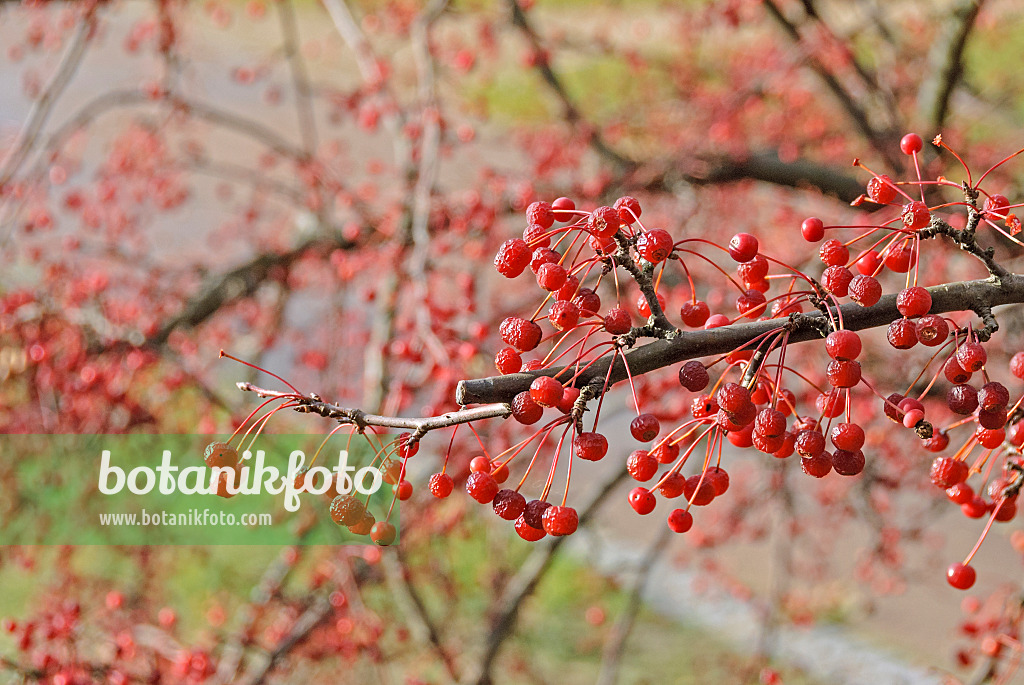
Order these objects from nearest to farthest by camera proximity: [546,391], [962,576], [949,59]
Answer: [546,391]
[962,576]
[949,59]

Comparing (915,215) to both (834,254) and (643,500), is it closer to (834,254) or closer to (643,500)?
(834,254)

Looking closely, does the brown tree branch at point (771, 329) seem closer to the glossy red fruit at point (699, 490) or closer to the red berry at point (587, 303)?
the red berry at point (587, 303)

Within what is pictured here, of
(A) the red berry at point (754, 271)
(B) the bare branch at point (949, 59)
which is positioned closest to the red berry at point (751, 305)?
(A) the red berry at point (754, 271)

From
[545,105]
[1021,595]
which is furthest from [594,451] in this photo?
[545,105]

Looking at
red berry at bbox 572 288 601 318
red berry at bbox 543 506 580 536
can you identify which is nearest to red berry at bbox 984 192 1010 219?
red berry at bbox 572 288 601 318

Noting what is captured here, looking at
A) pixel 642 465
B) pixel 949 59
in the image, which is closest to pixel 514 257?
pixel 642 465

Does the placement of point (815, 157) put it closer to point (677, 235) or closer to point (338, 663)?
point (677, 235)
